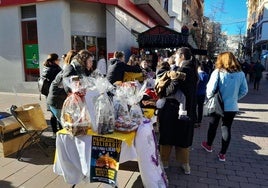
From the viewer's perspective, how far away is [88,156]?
280 cm

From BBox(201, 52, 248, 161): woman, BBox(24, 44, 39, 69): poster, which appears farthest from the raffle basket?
BBox(24, 44, 39, 69): poster

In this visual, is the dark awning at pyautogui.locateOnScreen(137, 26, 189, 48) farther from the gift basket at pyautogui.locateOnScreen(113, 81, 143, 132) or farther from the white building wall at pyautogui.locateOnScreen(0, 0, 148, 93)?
Result: the gift basket at pyautogui.locateOnScreen(113, 81, 143, 132)

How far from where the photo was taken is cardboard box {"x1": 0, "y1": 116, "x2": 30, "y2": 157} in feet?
14.0

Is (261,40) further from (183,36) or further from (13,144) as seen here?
(13,144)

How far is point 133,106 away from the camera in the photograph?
9.73 ft

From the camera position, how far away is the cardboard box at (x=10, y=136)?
4262 millimetres

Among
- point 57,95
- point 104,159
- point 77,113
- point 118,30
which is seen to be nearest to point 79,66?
point 57,95

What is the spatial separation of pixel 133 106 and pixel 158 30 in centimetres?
871

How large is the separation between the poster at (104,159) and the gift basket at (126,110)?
0.21 m

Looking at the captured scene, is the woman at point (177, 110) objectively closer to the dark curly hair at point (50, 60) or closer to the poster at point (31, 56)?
the dark curly hair at point (50, 60)

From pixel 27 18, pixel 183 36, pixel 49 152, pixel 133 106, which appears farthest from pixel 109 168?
pixel 27 18

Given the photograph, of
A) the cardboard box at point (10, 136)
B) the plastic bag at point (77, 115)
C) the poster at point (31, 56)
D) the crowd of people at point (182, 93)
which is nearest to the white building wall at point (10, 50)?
the poster at point (31, 56)

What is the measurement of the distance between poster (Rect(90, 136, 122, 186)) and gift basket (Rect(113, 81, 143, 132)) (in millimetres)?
208

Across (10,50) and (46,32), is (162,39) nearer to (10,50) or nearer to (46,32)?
(46,32)
